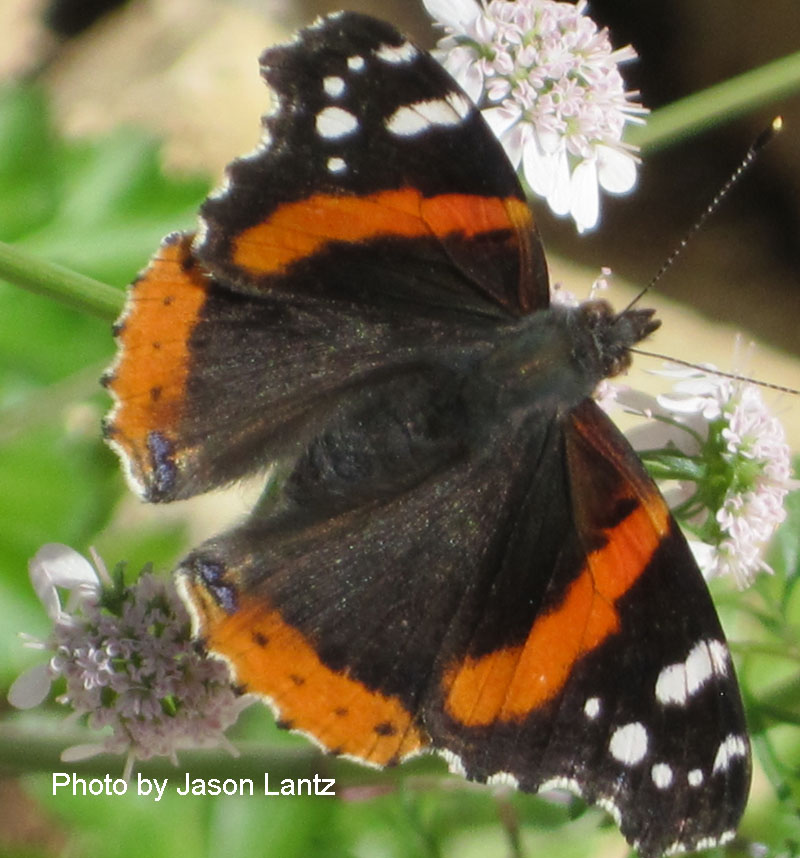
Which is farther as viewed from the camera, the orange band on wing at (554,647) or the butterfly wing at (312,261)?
the butterfly wing at (312,261)

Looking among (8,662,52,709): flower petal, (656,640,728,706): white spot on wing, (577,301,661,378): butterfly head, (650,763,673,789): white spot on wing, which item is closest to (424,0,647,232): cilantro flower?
(577,301,661,378): butterfly head

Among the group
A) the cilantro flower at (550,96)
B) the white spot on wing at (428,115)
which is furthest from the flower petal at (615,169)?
the white spot on wing at (428,115)

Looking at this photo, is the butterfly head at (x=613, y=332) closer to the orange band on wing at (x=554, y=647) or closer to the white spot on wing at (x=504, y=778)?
the orange band on wing at (x=554, y=647)

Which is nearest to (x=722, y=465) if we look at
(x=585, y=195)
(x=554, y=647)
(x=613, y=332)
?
(x=613, y=332)

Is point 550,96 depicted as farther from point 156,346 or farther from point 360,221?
point 156,346

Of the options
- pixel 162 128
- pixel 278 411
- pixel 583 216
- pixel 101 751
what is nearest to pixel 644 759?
pixel 278 411

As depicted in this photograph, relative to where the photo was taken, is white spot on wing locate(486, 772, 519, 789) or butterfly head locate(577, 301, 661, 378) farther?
butterfly head locate(577, 301, 661, 378)

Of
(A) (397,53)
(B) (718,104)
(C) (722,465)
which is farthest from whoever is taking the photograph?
(B) (718,104)

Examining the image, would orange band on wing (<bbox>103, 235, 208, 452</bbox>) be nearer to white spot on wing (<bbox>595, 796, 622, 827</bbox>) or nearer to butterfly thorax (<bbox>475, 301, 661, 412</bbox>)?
butterfly thorax (<bbox>475, 301, 661, 412</bbox>)
